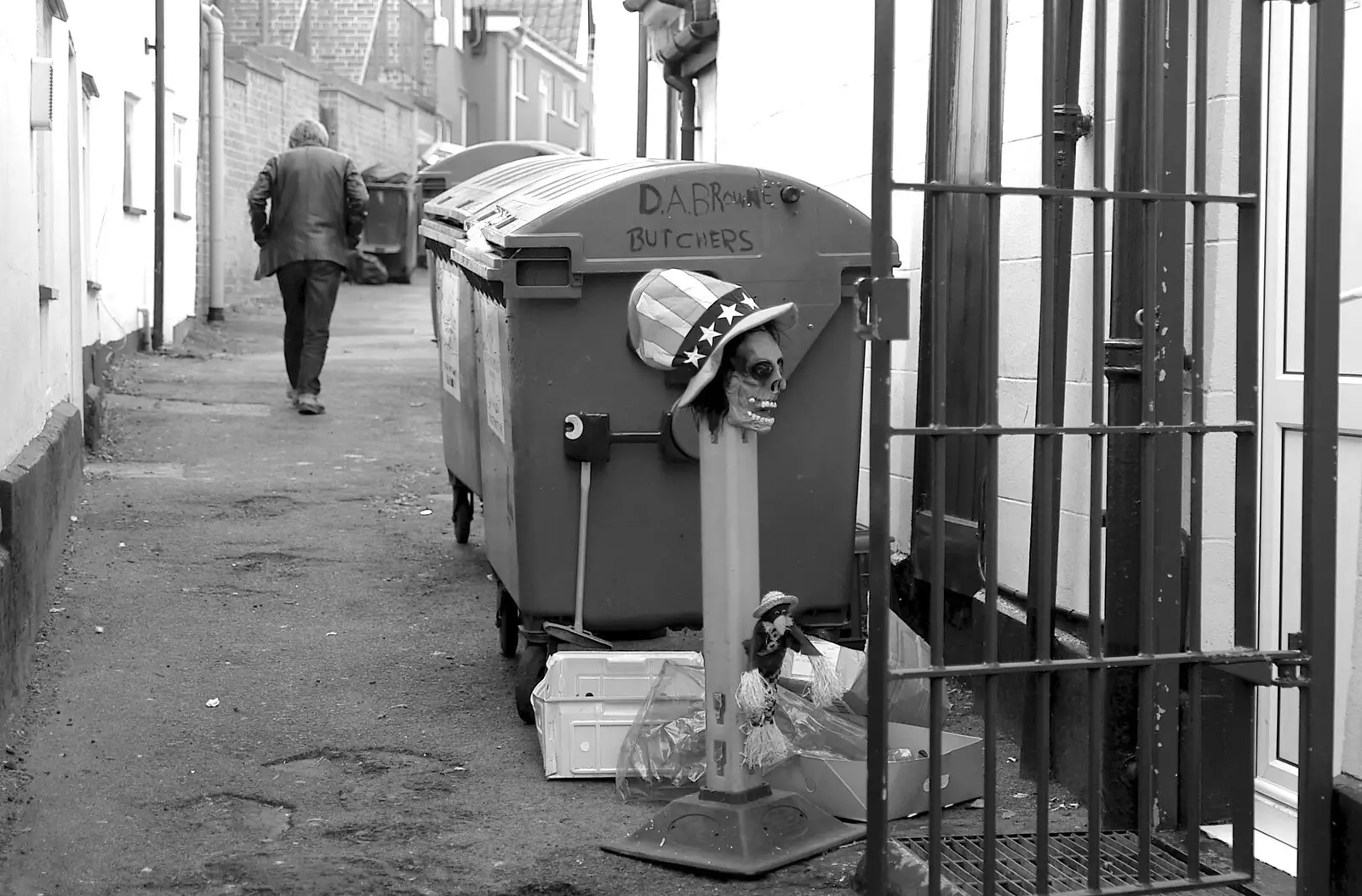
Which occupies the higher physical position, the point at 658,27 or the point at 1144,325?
the point at 658,27

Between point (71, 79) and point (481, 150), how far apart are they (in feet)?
9.12

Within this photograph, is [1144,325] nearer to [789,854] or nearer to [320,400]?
[789,854]

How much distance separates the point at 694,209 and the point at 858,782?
5.28ft

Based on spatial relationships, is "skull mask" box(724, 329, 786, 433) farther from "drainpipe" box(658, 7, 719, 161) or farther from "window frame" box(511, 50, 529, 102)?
"window frame" box(511, 50, 529, 102)

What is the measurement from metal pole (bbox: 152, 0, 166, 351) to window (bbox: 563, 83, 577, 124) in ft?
103

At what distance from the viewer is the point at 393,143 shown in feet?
90.2

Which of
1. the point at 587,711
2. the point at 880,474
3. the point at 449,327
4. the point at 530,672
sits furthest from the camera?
the point at 449,327

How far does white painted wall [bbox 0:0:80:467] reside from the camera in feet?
17.9

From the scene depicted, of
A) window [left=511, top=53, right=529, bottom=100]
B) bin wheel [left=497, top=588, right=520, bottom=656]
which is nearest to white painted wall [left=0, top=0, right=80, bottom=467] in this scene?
bin wheel [left=497, top=588, right=520, bottom=656]

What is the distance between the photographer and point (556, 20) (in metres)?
46.9

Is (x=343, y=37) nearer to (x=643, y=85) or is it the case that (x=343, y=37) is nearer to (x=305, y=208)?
(x=643, y=85)

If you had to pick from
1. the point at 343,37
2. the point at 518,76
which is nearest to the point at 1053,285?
the point at 343,37

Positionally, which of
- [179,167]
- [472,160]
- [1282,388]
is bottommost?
[1282,388]

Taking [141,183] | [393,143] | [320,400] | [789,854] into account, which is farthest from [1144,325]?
[393,143]
